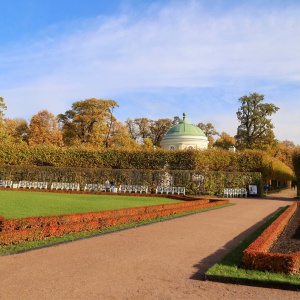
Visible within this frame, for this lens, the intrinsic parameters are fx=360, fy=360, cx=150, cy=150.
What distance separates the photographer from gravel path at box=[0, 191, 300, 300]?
5.30 m

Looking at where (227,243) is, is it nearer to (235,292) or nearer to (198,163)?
(235,292)

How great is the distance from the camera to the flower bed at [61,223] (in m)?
8.81

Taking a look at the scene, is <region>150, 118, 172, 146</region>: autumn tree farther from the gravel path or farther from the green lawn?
the gravel path

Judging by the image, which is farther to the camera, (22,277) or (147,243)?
(147,243)

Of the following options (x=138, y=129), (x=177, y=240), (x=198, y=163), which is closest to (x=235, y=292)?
(x=177, y=240)

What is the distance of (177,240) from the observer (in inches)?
376

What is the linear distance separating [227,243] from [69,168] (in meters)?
27.6

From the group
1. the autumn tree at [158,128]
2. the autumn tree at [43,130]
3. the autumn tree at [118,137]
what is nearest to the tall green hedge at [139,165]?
the autumn tree at [43,130]

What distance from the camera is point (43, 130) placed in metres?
50.0

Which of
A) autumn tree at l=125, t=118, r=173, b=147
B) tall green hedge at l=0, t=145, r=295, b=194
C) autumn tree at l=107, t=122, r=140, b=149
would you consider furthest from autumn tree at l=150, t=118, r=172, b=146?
tall green hedge at l=0, t=145, r=295, b=194

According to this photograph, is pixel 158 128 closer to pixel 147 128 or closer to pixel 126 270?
pixel 147 128

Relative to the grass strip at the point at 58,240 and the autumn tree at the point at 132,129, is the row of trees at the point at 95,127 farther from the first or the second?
the grass strip at the point at 58,240

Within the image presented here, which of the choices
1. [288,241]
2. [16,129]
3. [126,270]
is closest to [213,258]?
[126,270]

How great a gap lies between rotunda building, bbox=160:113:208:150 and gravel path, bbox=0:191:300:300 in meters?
45.3
